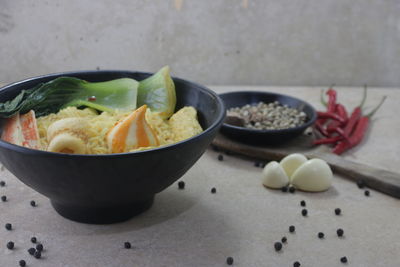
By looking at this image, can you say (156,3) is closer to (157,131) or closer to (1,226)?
(157,131)

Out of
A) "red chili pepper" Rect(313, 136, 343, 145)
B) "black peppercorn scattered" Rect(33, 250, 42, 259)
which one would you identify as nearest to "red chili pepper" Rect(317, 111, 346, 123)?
"red chili pepper" Rect(313, 136, 343, 145)

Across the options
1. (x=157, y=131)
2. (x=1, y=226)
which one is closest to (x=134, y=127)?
(x=157, y=131)

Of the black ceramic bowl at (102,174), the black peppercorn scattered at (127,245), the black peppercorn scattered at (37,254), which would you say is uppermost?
the black ceramic bowl at (102,174)

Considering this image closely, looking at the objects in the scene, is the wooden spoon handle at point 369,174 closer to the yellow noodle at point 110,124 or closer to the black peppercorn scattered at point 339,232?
the black peppercorn scattered at point 339,232

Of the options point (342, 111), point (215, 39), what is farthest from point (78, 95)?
point (215, 39)

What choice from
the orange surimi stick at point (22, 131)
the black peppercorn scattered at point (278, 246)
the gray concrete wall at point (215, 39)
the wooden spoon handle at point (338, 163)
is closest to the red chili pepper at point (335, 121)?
the wooden spoon handle at point (338, 163)

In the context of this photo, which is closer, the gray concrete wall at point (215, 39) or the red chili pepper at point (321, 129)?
the red chili pepper at point (321, 129)
